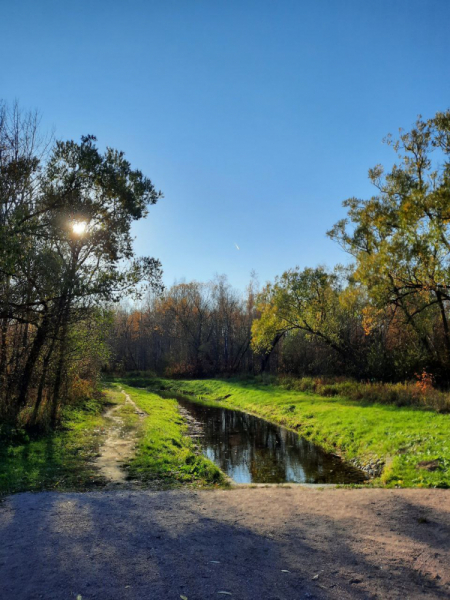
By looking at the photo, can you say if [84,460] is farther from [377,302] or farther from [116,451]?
[377,302]

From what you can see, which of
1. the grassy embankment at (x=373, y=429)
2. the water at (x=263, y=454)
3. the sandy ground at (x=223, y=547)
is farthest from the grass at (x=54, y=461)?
the grassy embankment at (x=373, y=429)

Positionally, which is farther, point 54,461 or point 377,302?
point 377,302

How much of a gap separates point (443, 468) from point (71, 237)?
13849mm

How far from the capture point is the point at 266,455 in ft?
50.9

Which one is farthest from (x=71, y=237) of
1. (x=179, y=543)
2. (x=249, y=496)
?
(x=179, y=543)

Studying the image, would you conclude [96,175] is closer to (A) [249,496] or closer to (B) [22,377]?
(B) [22,377]

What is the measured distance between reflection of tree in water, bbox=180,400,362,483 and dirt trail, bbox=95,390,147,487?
3250mm

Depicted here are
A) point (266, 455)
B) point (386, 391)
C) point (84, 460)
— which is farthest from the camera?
point (386, 391)

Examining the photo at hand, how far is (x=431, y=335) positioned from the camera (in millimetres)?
26781

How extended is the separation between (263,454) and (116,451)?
19.5 ft

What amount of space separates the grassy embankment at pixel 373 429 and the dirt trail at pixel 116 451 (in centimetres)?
707

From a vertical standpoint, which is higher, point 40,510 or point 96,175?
point 96,175

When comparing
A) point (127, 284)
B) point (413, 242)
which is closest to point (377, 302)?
point (413, 242)

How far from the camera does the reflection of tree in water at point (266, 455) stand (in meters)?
12.6
